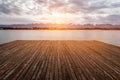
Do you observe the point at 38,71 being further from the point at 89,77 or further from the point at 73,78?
the point at 89,77

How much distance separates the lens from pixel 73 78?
403 centimetres

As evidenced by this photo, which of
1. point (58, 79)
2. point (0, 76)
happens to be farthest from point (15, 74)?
point (58, 79)

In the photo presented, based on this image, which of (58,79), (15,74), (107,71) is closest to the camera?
(58,79)

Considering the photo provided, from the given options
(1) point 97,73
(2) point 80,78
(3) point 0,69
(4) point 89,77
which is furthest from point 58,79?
(3) point 0,69

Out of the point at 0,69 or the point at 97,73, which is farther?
the point at 0,69

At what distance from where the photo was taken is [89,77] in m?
4.13

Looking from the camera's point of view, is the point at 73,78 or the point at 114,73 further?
the point at 114,73

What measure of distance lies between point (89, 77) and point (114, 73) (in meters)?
0.87

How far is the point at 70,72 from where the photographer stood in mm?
4555

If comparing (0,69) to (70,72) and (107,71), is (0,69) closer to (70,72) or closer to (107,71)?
(70,72)

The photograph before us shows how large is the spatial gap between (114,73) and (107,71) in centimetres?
25

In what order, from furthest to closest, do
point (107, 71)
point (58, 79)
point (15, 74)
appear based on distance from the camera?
point (107, 71)
point (15, 74)
point (58, 79)

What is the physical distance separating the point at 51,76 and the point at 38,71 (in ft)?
1.96

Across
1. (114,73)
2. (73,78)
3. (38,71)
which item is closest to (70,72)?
(73,78)
